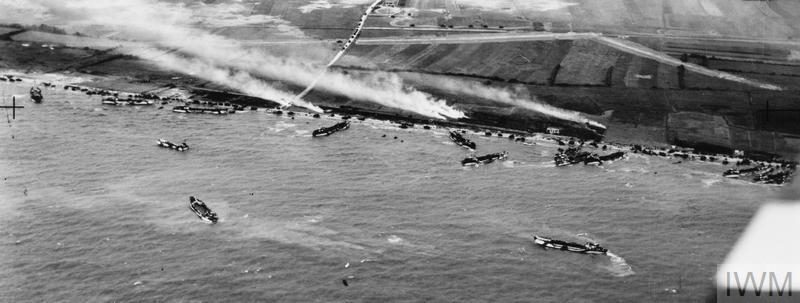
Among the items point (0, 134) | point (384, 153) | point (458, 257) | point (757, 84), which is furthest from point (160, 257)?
point (757, 84)

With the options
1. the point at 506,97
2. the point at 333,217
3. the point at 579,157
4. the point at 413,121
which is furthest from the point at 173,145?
the point at 579,157

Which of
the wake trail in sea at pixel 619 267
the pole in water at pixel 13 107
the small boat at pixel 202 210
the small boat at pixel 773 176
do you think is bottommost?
the wake trail in sea at pixel 619 267

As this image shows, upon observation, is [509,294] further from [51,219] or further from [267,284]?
[51,219]

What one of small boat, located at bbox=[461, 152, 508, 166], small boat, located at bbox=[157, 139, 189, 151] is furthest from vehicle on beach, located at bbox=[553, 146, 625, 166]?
small boat, located at bbox=[157, 139, 189, 151]

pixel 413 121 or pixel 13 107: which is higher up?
pixel 13 107

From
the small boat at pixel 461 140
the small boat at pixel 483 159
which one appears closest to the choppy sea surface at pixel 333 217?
the small boat at pixel 483 159

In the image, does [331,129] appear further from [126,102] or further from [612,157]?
[612,157]

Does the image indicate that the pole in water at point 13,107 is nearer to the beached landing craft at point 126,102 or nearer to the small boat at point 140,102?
the beached landing craft at point 126,102
